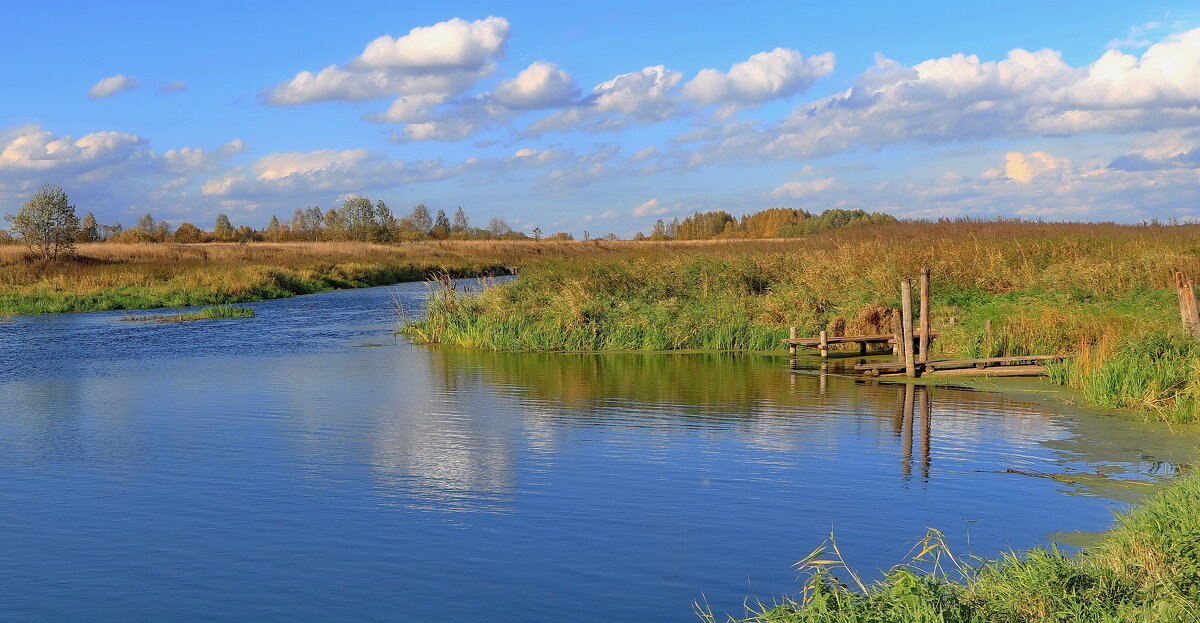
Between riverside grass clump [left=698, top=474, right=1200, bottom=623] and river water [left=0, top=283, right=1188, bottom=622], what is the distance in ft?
4.62

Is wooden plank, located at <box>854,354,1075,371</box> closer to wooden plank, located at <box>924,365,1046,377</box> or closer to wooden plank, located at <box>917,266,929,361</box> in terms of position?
wooden plank, located at <box>924,365,1046,377</box>

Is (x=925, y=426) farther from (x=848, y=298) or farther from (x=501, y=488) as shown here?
(x=848, y=298)

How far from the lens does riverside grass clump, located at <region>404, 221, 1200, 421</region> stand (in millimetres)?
20641

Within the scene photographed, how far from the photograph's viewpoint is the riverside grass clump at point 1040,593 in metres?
5.67

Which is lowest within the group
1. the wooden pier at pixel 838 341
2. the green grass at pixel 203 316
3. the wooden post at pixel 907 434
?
the wooden post at pixel 907 434

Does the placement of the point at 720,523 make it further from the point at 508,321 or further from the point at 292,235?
the point at 292,235

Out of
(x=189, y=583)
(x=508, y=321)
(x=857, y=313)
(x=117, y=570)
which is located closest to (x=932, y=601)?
(x=189, y=583)

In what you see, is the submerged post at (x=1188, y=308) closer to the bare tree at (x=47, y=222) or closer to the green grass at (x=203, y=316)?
the green grass at (x=203, y=316)

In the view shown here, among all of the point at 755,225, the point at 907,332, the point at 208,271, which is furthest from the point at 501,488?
the point at 755,225

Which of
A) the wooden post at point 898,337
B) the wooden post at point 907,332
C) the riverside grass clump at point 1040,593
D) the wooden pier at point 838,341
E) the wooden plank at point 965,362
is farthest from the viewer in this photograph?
the wooden pier at point 838,341

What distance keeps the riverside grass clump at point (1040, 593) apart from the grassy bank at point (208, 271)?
81.9ft

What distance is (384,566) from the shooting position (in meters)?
8.19

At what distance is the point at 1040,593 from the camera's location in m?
5.97

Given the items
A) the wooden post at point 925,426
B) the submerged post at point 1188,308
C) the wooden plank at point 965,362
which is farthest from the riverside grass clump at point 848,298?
the wooden post at point 925,426
